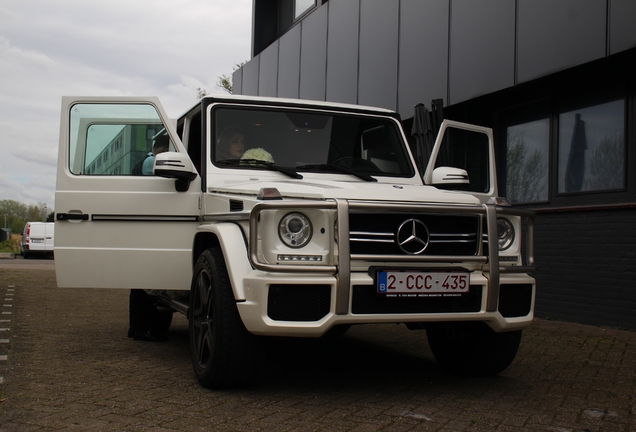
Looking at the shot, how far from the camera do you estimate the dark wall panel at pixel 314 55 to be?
48.5 ft

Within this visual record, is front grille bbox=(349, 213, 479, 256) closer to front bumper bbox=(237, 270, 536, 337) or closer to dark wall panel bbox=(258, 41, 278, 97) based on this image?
front bumper bbox=(237, 270, 536, 337)

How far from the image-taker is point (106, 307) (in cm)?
1016

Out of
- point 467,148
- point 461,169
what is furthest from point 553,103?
point 461,169

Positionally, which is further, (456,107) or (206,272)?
(456,107)

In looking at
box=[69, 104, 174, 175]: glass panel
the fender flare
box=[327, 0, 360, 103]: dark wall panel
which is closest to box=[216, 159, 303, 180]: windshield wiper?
box=[69, 104, 174, 175]: glass panel

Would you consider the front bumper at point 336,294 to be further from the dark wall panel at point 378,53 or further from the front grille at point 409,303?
the dark wall panel at point 378,53

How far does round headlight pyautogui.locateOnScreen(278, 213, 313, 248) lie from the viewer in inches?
157

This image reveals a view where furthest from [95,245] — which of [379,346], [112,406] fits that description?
[379,346]

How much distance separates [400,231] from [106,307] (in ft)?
23.3

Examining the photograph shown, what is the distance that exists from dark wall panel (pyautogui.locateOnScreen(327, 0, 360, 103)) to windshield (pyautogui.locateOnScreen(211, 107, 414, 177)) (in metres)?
7.85

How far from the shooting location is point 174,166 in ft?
16.3

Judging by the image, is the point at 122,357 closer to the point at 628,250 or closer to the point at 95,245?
the point at 95,245

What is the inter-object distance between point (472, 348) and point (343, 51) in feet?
32.5

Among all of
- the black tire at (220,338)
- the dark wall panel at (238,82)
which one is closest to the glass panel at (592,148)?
the black tire at (220,338)
